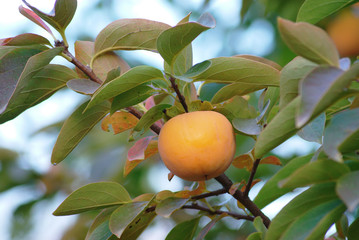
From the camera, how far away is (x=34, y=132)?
286cm

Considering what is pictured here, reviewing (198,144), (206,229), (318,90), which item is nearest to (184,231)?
(206,229)

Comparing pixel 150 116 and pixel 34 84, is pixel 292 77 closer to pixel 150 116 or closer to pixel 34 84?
pixel 150 116

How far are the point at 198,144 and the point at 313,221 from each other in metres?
0.29

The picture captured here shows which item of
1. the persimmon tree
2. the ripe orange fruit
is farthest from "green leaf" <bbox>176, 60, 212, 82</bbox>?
the ripe orange fruit

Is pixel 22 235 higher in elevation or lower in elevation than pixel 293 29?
lower

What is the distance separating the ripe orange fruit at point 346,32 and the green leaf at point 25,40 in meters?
1.20

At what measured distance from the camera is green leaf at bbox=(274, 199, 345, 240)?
28.6 inches

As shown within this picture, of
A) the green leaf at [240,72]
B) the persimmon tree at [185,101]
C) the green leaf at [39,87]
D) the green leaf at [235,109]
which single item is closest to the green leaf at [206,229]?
the persimmon tree at [185,101]

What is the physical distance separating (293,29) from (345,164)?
0.22 metres

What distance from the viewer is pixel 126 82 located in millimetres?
924

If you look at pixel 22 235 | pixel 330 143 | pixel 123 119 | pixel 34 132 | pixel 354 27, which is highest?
pixel 330 143

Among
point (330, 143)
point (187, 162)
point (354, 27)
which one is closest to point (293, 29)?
point (330, 143)

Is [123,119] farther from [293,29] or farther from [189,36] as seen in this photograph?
[293,29]

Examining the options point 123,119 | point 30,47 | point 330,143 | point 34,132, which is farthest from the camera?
point 34,132
